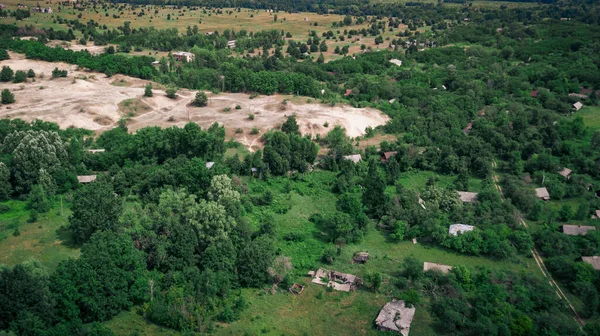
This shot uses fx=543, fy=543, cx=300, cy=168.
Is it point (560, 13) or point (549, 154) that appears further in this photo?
point (560, 13)

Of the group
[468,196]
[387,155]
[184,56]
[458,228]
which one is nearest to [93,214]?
[458,228]

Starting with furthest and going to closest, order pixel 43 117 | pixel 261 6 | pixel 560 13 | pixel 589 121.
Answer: pixel 261 6
pixel 560 13
pixel 589 121
pixel 43 117

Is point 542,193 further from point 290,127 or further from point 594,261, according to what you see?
point 290,127

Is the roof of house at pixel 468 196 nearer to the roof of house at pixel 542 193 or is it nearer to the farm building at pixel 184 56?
the roof of house at pixel 542 193

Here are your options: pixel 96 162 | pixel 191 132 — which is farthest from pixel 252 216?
pixel 96 162

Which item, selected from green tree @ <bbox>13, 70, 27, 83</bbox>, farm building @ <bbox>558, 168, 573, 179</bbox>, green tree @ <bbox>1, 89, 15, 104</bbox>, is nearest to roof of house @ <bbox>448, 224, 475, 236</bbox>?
farm building @ <bbox>558, 168, 573, 179</bbox>

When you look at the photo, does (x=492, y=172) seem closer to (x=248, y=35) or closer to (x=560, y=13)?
(x=248, y=35)

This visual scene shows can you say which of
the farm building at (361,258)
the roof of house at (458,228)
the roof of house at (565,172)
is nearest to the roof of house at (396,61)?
the roof of house at (565,172)
